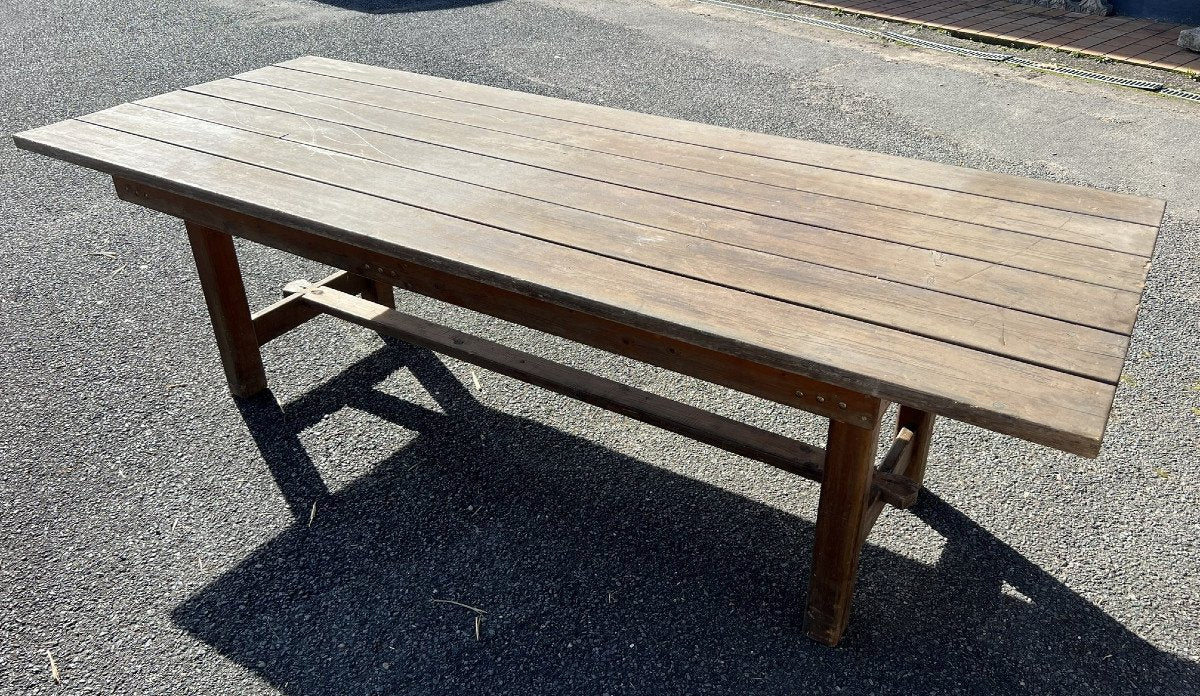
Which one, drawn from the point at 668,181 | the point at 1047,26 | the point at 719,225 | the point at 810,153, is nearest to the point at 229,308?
the point at 668,181

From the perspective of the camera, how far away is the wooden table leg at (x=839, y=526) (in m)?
1.85

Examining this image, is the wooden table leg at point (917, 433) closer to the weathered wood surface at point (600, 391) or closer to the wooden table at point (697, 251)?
the wooden table at point (697, 251)

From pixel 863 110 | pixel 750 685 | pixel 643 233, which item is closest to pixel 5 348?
pixel 643 233

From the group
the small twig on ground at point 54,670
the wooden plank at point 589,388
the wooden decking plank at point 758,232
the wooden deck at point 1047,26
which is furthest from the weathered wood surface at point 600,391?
the wooden deck at point 1047,26

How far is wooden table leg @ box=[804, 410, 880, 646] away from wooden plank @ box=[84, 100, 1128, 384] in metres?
0.24

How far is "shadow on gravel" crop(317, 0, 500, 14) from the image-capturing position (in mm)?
7168

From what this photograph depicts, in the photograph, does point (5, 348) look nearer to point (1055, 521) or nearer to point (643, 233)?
point (643, 233)

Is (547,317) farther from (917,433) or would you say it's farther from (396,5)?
(396,5)

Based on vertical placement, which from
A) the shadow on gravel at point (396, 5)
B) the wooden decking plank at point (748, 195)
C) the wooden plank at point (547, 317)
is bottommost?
the shadow on gravel at point (396, 5)

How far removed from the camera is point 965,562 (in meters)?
2.33

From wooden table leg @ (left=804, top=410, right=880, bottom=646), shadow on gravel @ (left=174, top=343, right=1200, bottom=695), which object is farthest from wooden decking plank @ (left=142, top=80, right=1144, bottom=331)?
shadow on gravel @ (left=174, top=343, right=1200, bottom=695)

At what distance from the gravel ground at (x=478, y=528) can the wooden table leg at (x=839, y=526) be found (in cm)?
9

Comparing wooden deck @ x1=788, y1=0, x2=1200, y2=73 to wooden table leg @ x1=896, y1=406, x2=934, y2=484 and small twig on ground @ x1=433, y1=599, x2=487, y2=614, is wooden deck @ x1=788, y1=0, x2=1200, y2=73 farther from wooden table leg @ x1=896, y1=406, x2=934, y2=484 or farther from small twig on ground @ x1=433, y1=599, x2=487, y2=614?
small twig on ground @ x1=433, y1=599, x2=487, y2=614

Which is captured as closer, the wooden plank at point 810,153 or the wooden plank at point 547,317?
the wooden plank at point 547,317
